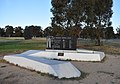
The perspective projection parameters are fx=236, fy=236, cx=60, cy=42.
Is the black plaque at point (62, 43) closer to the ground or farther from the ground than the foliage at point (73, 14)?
closer to the ground

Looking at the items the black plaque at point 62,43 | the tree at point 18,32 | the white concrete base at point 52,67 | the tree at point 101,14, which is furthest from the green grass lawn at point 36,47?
the tree at point 18,32

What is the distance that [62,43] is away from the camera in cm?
1831

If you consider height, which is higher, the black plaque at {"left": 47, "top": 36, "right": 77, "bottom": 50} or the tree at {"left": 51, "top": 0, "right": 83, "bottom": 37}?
the tree at {"left": 51, "top": 0, "right": 83, "bottom": 37}

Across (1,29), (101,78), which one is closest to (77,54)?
(101,78)

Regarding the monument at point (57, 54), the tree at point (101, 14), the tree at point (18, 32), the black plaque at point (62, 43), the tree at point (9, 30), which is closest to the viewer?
the monument at point (57, 54)

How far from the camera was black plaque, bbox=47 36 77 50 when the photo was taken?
717 inches

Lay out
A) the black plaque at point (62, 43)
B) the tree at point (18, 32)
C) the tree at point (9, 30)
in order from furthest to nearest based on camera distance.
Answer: the tree at point (9, 30)
the tree at point (18, 32)
the black plaque at point (62, 43)

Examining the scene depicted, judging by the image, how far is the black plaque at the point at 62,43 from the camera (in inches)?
717

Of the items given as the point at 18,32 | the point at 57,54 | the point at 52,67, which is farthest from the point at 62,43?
the point at 18,32

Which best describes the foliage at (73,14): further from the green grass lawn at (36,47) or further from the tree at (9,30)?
the tree at (9,30)

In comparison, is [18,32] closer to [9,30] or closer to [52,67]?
[9,30]

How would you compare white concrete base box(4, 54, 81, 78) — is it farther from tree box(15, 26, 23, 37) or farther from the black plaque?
tree box(15, 26, 23, 37)

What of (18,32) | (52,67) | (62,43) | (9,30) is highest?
(9,30)

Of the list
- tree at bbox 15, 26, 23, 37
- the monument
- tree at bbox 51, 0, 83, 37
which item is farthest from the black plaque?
tree at bbox 15, 26, 23, 37
